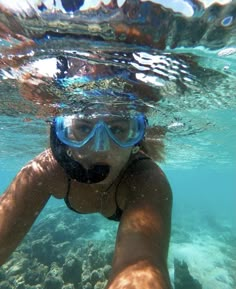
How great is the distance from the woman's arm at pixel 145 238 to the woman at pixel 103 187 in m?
0.01

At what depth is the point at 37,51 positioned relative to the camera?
602 cm

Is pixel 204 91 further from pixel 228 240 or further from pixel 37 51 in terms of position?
pixel 228 240

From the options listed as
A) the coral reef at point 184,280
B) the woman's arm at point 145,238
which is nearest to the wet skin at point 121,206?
the woman's arm at point 145,238

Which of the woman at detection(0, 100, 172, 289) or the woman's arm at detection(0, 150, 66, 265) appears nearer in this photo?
the woman at detection(0, 100, 172, 289)

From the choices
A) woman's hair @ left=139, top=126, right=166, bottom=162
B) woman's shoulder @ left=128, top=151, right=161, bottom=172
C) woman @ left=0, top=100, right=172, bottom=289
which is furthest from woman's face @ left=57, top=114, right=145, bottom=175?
woman's hair @ left=139, top=126, right=166, bottom=162

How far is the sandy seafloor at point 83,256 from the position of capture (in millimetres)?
11523

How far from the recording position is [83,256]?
46.9ft

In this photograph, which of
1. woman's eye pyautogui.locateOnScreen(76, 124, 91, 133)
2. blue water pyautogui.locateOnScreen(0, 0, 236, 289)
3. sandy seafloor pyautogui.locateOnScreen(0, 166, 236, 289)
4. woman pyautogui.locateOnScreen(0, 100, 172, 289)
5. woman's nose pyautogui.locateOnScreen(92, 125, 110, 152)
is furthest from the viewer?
sandy seafloor pyautogui.locateOnScreen(0, 166, 236, 289)

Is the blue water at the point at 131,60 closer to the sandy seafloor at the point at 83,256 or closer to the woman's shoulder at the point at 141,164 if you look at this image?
the sandy seafloor at the point at 83,256

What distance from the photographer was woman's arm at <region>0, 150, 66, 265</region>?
4805mm

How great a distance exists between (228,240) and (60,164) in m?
25.4

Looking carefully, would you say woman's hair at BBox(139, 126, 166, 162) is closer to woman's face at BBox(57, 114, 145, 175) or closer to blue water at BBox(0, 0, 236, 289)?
blue water at BBox(0, 0, 236, 289)

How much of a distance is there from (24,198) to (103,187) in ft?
4.62

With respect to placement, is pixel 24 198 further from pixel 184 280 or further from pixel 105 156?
pixel 184 280
